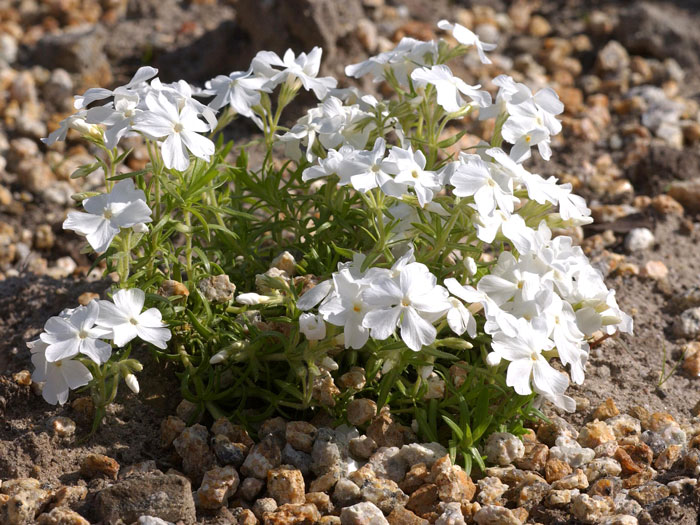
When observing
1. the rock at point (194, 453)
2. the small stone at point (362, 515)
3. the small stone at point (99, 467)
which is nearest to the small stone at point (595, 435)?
the small stone at point (362, 515)

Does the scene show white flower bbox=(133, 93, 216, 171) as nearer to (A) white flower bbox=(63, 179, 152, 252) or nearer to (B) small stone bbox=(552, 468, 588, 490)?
(A) white flower bbox=(63, 179, 152, 252)

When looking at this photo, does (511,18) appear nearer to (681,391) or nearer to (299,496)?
(681,391)

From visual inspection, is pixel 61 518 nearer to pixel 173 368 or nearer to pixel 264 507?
pixel 264 507

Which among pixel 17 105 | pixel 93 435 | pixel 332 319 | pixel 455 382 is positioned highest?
pixel 332 319

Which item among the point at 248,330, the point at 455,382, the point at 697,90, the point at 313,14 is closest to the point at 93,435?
the point at 248,330

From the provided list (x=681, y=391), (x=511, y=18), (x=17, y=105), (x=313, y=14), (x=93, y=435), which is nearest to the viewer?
(x=93, y=435)

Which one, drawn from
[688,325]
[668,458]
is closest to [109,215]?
[668,458]

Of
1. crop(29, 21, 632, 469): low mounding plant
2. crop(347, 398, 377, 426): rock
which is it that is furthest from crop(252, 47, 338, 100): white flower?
crop(347, 398, 377, 426): rock
